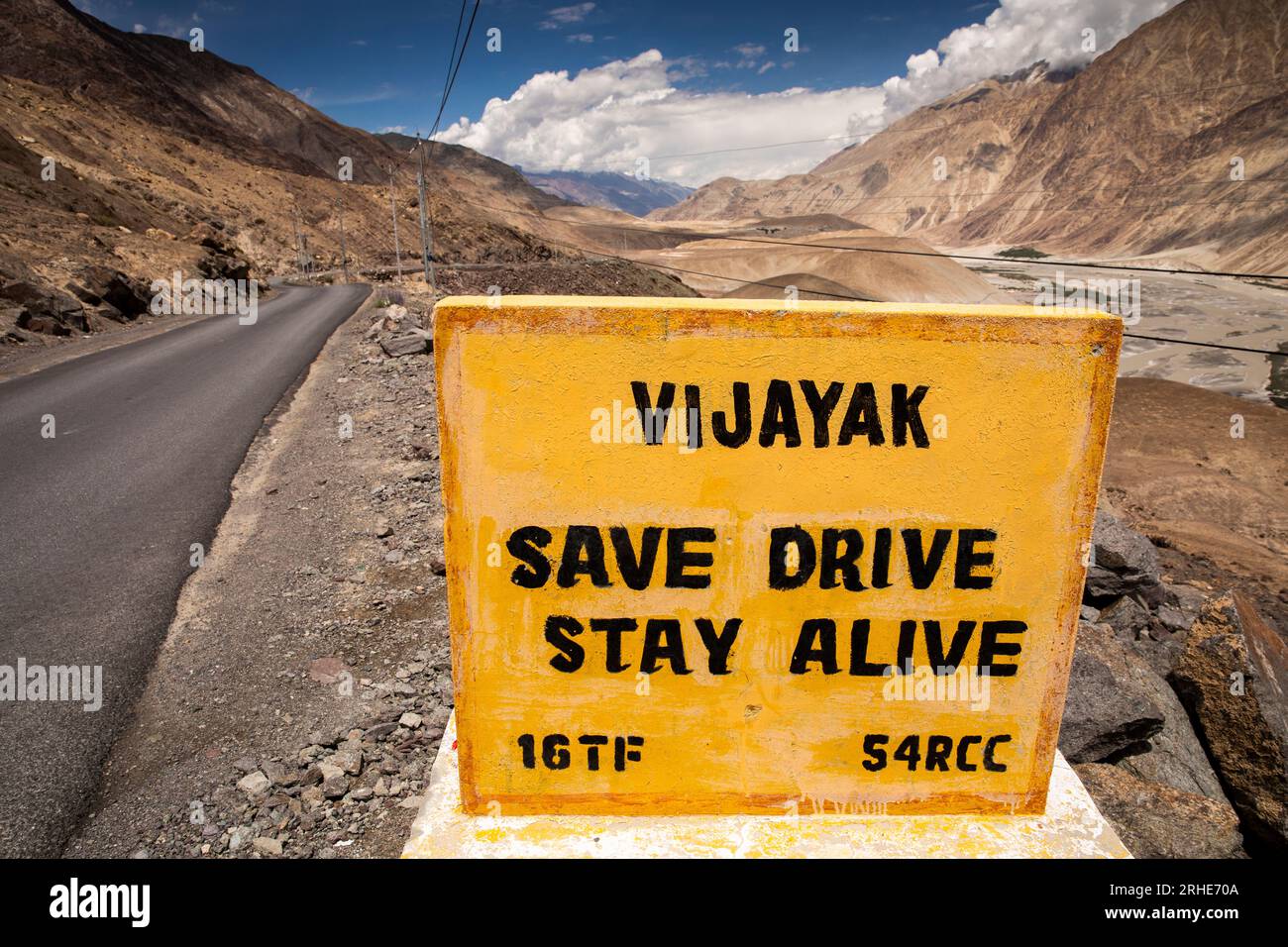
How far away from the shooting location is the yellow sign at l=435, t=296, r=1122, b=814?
218 centimetres

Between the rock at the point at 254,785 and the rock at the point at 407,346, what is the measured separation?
1023 centimetres

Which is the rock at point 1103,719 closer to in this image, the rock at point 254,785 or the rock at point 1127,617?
the rock at point 1127,617

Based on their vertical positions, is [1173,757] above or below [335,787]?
Answer: below

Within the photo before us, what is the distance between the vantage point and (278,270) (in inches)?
1683

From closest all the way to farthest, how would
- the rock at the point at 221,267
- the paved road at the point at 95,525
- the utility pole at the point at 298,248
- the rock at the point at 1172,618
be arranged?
the paved road at the point at 95,525, the rock at the point at 1172,618, the rock at the point at 221,267, the utility pole at the point at 298,248

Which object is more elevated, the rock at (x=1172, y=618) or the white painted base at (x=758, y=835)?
the white painted base at (x=758, y=835)

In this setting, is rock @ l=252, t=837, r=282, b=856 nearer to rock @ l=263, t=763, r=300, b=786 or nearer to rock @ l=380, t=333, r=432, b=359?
rock @ l=263, t=763, r=300, b=786

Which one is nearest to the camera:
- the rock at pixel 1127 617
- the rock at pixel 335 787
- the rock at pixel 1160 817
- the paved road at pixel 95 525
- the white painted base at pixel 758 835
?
the white painted base at pixel 758 835

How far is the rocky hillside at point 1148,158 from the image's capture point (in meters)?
71.3

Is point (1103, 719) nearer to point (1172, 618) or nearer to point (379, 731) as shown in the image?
point (1172, 618)

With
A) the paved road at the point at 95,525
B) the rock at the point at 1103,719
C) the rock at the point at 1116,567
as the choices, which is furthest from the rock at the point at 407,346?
the rock at the point at 1103,719

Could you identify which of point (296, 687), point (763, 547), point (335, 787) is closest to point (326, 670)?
point (296, 687)

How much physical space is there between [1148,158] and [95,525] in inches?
4835

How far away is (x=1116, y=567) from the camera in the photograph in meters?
5.90
